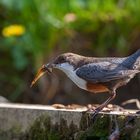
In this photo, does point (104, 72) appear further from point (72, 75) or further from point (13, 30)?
point (13, 30)

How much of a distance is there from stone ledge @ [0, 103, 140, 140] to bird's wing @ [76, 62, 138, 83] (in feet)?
1.74

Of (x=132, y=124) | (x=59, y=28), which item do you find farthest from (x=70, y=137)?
(x=59, y=28)

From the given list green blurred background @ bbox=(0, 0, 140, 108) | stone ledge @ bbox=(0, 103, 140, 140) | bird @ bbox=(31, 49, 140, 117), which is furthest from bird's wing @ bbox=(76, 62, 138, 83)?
green blurred background @ bbox=(0, 0, 140, 108)

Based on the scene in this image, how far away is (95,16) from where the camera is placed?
7.61 meters

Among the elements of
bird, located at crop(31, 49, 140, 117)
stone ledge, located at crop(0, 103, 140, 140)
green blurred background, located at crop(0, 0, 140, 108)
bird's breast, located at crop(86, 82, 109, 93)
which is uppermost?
green blurred background, located at crop(0, 0, 140, 108)

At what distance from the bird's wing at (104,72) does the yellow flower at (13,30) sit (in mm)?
3422

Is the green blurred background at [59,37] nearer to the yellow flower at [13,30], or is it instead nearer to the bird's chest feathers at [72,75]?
the yellow flower at [13,30]

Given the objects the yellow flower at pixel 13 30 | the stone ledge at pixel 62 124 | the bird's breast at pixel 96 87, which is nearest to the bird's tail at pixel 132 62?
the bird's breast at pixel 96 87

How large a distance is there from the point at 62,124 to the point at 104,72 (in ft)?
2.44

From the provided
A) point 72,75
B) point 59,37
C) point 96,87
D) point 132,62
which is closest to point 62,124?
point 96,87

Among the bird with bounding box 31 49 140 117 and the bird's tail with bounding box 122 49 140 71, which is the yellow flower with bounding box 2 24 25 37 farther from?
the bird's tail with bounding box 122 49 140 71

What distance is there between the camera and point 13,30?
7566 millimetres

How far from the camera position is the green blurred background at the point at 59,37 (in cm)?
761

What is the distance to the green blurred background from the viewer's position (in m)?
7.61
